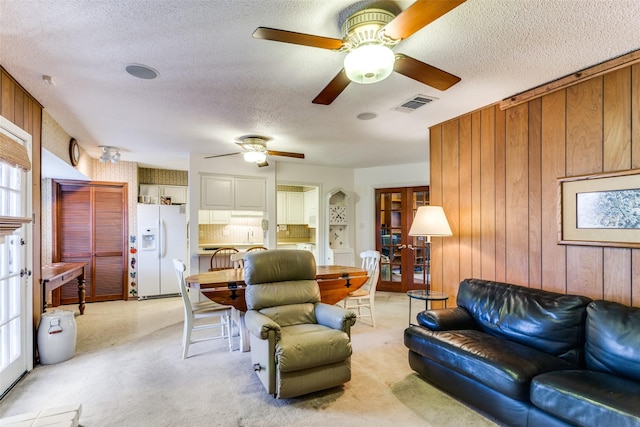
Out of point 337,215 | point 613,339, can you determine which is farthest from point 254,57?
point 337,215

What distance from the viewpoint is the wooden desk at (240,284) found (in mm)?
3199

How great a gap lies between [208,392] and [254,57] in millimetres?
2509

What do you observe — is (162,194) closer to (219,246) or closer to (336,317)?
(219,246)

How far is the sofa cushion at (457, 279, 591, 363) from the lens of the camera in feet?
7.22

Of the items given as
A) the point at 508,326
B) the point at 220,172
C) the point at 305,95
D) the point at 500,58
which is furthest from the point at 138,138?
the point at 508,326

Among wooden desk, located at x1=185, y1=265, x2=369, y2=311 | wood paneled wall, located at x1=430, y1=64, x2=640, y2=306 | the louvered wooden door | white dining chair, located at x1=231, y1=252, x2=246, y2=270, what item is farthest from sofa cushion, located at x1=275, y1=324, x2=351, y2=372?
the louvered wooden door

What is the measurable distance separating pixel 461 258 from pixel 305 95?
2324 millimetres

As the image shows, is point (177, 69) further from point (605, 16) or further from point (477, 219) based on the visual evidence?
point (477, 219)

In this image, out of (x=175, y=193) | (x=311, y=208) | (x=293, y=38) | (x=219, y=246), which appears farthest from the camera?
(x=311, y=208)

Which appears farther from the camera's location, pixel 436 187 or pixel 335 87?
pixel 436 187

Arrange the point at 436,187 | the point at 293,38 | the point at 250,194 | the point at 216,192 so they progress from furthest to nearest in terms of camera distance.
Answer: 1. the point at 250,194
2. the point at 216,192
3. the point at 436,187
4. the point at 293,38

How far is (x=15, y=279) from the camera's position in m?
2.72

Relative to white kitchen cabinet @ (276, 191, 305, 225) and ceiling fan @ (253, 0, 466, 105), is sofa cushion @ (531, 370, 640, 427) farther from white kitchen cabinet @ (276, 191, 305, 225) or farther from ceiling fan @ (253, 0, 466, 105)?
white kitchen cabinet @ (276, 191, 305, 225)

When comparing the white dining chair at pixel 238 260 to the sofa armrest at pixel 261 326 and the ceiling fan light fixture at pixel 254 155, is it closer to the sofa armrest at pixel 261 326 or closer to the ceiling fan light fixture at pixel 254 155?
the ceiling fan light fixture at pixel 254 155
